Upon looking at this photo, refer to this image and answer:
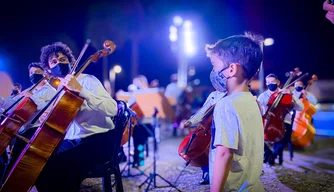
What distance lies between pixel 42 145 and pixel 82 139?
1.39 feet

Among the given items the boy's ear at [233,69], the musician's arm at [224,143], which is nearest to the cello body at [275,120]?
the boy's ear at [233,69]

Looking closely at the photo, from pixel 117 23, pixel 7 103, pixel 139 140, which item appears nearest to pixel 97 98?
pixel 7 103

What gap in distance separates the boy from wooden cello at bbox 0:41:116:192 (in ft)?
4.74

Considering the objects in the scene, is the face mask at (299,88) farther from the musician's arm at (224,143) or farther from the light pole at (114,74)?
the light pole at (114,74)

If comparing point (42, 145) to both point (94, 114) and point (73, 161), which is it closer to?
point (73, 161)

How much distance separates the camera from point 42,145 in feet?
7.66

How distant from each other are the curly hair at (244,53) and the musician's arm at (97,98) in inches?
53.8

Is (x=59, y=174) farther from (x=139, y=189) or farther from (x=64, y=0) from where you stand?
(x=64, y=0)

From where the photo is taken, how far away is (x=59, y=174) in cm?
246

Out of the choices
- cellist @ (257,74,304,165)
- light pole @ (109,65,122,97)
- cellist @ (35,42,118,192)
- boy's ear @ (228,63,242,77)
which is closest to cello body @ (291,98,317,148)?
cellist @ (257,74,304,165)

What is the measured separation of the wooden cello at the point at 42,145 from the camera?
7.36 feet

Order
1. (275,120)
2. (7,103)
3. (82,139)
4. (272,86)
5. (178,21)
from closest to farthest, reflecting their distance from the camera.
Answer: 1. (82,139)
2. (7,103)
3. (275,120)
4. (272,86)
5. (178,21)

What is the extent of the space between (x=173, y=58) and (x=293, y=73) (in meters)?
21.8

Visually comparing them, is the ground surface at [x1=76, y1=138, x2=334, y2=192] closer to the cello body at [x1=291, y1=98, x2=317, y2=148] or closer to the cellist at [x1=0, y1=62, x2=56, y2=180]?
the cello body at [x1=291, y1=98, x2=317, y2=148]
